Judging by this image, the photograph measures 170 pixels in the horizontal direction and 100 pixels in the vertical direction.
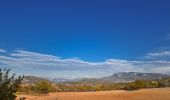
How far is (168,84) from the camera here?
271ft

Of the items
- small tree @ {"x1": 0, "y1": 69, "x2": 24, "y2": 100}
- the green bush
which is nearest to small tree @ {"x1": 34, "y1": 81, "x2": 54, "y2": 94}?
the green bush

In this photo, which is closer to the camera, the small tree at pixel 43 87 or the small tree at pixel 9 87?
the small tree at pixel 9 87

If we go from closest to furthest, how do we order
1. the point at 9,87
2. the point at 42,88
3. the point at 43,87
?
1. the point at 9,87
2. the point at 42,88
3. the point at 43,87

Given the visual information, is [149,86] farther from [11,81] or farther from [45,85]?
[11,81]

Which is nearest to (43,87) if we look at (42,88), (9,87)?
(42,88)

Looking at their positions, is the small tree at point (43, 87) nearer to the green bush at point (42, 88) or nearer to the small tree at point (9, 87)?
the green bush at point (42, 88)

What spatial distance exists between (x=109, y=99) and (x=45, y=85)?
2459 centimetres

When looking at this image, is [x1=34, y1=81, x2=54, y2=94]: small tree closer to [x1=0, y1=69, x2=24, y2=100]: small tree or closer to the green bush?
the green bush

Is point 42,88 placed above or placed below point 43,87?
below

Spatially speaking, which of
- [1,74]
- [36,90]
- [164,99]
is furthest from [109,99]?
[1,74]

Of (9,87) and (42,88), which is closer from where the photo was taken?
(9,87)

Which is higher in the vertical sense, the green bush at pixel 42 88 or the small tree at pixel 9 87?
the green bush at pixel 42 88

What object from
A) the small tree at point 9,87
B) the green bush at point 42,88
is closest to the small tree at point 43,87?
the green bush at point 42,88

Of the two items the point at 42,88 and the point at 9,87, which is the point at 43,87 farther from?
the point at 9,87
